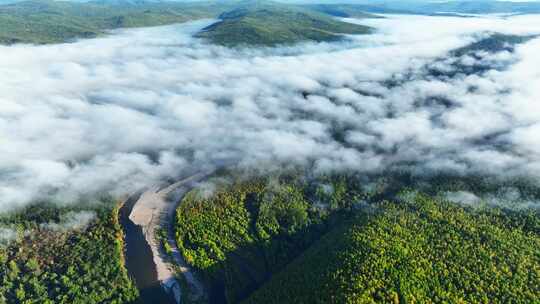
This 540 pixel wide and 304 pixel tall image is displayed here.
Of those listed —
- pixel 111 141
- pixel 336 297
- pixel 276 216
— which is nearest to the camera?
pixel 336 297

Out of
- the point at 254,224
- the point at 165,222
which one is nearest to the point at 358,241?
the point at 254,224

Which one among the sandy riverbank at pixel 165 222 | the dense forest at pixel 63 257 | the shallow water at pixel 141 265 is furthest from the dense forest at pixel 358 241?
the dense forest at pixel 63 257

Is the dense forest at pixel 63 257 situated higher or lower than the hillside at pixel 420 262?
lower

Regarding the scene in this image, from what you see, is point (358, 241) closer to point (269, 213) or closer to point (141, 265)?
point (269, 213)

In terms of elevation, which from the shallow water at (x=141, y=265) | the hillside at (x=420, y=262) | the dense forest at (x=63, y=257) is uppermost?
the hillside at (x=420, y=262)

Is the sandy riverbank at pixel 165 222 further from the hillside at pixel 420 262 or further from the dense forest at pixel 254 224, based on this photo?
the hillside at pixel 420 262

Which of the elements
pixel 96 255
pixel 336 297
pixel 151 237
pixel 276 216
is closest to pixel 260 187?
pixel 276 216

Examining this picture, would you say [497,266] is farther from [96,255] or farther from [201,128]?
[201,128]
